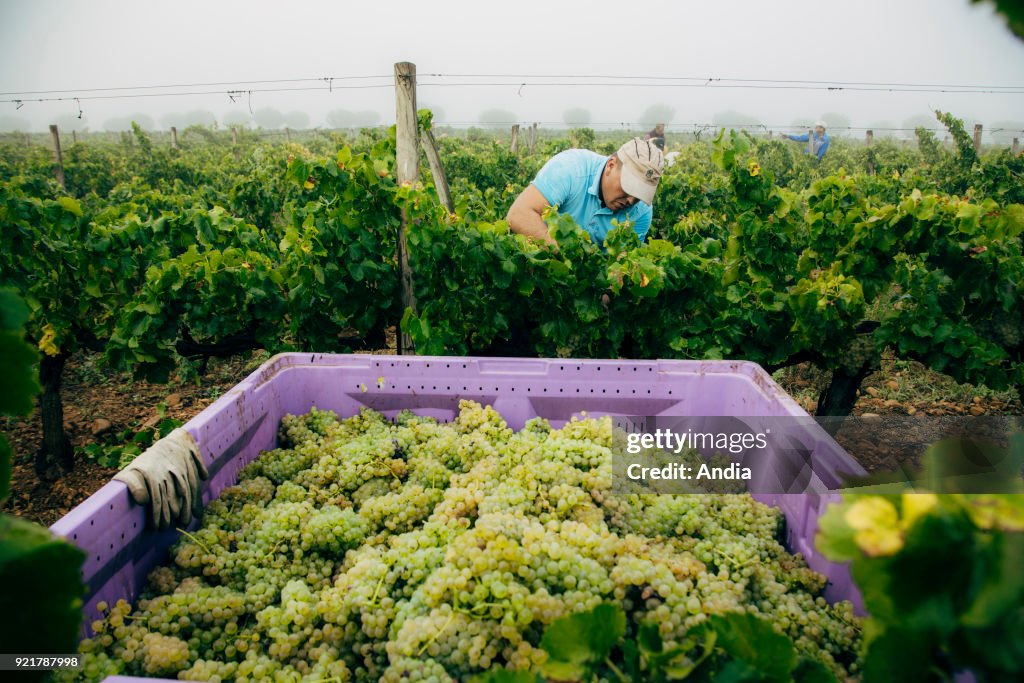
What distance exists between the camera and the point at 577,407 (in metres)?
2.57

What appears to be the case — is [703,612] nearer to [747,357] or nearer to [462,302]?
[462,302]

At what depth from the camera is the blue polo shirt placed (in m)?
4.05

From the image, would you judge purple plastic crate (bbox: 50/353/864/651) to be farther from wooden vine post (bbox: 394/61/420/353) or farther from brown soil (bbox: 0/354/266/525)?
brown soil (bbox: 0/354/266/525)

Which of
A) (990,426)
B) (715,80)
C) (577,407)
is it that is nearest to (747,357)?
(577,407)

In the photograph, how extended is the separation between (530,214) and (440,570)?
2.87 m

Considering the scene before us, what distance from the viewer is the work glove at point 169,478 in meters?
1.69

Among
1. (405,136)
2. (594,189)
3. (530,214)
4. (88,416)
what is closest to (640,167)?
(594,189)

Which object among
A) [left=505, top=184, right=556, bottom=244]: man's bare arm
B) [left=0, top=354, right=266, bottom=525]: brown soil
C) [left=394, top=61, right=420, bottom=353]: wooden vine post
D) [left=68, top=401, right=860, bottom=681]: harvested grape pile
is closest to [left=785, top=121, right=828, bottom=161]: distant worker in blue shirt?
[left=505, top=184, right=556, bottom=244]: man's bare arm

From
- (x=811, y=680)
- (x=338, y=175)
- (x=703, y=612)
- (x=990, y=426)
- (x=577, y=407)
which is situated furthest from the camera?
(x=990, y=426)

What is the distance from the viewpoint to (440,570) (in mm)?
1524

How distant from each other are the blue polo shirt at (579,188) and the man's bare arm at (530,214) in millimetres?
56

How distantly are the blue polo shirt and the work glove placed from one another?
273 centimetres

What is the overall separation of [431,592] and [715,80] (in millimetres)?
14295

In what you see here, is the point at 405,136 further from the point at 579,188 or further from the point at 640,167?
the point at 640,167
